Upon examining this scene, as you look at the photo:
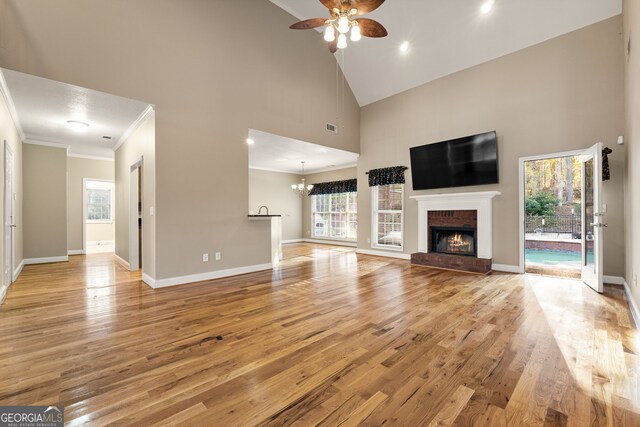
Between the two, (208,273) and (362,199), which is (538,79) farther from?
(208,273)

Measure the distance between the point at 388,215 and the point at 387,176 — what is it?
39.6 inches

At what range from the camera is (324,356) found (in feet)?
6.92

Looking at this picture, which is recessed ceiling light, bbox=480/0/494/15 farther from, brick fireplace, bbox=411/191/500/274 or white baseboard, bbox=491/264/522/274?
white baseboard, bbox=491/264/522/274

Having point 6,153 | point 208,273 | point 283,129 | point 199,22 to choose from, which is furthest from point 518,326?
point 6,153

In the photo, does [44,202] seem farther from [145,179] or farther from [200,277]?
[200,277]

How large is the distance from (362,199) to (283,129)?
3016 millimetres

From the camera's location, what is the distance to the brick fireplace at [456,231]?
5.24 metres

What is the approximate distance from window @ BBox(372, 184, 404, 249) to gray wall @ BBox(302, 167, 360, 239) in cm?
237

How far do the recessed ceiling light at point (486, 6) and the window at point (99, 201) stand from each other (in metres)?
11.3

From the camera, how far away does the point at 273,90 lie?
5.31 meters

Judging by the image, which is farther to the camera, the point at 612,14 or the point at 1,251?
the point at 612,14

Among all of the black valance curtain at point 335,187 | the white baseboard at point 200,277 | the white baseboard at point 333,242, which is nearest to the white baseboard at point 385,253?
the white baseboard at point 333,242

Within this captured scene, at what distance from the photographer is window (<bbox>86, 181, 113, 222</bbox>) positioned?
925 cm

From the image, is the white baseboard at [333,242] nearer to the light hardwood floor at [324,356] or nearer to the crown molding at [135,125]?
the light hardwood floor at [324,356]
